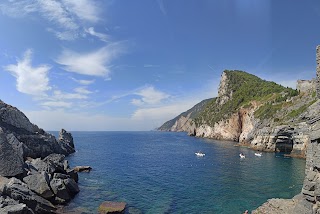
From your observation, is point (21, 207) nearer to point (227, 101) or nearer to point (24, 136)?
point (24, 136)

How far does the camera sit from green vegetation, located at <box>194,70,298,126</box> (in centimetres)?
11912

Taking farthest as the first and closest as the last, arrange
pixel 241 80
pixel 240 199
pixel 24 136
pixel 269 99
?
1. pixel 241 80
2. pixel 269 99
3. pixel 24 136
4. pixel 240 199

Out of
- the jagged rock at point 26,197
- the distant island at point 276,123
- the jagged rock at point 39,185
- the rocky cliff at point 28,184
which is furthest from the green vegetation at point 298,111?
the jagged rock at point 26,197

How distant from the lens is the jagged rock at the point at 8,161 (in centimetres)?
3416

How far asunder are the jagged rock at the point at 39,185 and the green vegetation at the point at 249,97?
97.8 m

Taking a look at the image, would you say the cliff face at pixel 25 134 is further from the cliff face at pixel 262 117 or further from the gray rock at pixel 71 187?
the cliff face at pixel 262 117

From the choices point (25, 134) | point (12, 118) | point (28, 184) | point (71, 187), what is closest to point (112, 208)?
point (71, 187)

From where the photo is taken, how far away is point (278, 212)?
2441 centimetres

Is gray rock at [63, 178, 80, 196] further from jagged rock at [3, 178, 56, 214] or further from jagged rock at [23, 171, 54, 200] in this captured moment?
jagged rock at [3, 178, 56, 214]

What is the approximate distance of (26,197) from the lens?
29391 mm

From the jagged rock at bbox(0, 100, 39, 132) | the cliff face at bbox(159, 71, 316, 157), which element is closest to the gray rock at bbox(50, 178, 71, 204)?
the jagged rock at bbox(0, 100, 39, 132)

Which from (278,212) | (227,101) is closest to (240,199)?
(278,212)

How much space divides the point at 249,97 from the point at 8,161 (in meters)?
146

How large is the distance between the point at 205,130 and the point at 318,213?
552 feet
